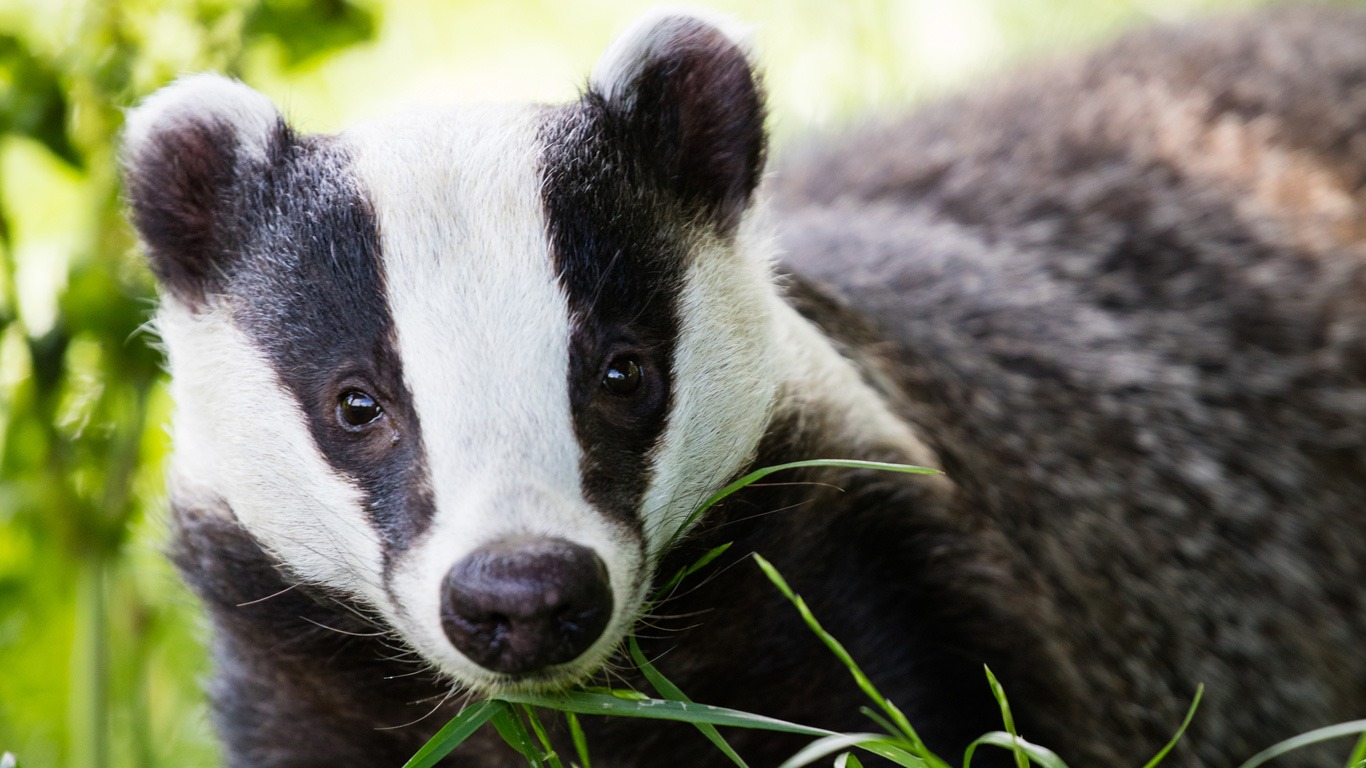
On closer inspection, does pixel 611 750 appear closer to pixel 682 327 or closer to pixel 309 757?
pixel 309 757

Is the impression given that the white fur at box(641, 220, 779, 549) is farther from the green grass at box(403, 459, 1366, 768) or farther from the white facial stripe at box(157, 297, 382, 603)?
the white facial stripe at box(157, 297, 382, 603)

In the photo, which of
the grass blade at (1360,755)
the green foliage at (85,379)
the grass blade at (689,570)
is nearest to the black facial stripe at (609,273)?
the grass blade at (689,570)

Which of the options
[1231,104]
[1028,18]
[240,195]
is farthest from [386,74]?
[240,195]

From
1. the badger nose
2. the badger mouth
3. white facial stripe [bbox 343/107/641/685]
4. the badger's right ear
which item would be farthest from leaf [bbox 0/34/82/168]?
the badger nose

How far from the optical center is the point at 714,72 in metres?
2.23

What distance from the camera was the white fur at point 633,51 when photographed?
2.19 metres

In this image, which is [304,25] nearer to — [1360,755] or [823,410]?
[823,410]

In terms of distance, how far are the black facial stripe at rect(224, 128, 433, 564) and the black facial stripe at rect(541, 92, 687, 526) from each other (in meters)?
0.22

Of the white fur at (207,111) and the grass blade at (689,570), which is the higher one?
the white fur at (207,111)

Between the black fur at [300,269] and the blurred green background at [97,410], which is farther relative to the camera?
the blurred green background at [97,410]

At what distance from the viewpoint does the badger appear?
192 cm

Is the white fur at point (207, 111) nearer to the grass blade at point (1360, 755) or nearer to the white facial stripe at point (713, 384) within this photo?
the white facial stripe at point (713, 384)

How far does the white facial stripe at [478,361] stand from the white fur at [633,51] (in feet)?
0.64

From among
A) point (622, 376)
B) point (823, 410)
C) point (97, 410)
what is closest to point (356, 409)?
point (622, 376)
